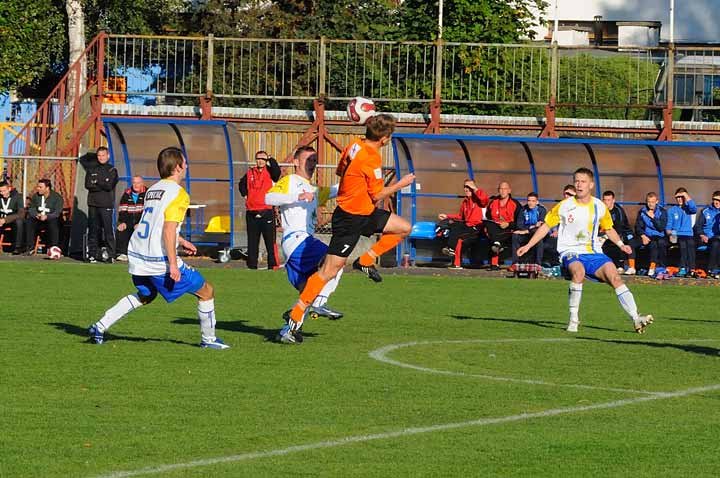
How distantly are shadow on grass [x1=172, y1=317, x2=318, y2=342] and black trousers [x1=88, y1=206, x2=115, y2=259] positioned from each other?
11.2m

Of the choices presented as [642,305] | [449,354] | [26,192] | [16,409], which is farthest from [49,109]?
[16,409]

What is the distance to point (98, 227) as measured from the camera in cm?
2688

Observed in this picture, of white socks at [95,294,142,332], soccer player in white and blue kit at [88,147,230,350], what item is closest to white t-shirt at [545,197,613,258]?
soccer player in white and blue kit at [88,147,230,350]

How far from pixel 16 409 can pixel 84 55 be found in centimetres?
2161

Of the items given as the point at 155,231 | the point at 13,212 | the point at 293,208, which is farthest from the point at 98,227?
the point at 155,231

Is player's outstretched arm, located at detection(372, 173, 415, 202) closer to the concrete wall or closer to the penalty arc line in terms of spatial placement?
the penalty arc line

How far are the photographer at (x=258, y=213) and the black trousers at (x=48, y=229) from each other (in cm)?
398

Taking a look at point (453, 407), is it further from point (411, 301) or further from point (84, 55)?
point (84, 55)

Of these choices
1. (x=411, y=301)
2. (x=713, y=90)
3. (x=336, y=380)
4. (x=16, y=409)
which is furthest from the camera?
(x=713, y=90)

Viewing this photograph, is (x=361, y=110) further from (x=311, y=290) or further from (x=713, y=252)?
(x=713, y=252)

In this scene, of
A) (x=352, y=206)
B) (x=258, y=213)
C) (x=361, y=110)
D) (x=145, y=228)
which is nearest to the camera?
(x=145, y=228)

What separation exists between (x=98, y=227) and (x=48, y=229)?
4.48ft

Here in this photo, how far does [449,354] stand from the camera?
12984mm

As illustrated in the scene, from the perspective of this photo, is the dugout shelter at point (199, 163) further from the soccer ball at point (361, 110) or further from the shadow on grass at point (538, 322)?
the soccer ball at point (361, 110)
